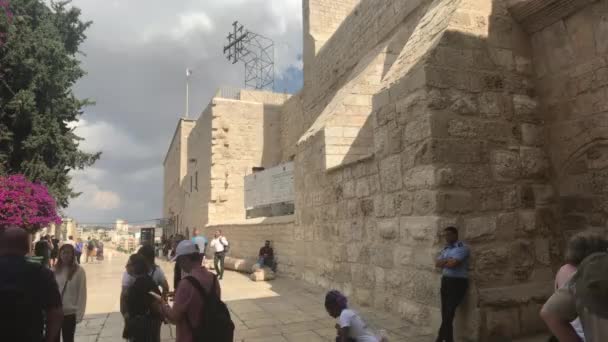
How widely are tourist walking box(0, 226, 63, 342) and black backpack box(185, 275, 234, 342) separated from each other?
0.73 m

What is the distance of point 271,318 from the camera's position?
5.81m

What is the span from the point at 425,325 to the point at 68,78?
48.9 ft

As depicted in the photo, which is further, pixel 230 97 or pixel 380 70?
pixel 230 97

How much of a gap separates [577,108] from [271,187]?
8.66m

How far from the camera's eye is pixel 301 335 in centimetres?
492

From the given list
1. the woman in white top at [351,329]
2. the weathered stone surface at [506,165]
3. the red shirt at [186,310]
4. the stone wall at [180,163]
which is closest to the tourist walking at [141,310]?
the red shirt at [186,310]

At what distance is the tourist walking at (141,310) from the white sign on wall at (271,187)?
25.6 ft

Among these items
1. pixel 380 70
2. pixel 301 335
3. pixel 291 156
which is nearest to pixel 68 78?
pixel 291 156

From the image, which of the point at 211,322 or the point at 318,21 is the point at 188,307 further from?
the point at 318,21

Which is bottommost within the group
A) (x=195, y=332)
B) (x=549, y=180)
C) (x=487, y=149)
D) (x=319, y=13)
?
(x=195, y=332)

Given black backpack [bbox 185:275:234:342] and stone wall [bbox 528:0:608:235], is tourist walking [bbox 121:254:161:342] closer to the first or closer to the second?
black backpack [bbox 185:275:234:342]

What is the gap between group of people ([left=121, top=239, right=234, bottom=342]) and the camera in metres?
2.43

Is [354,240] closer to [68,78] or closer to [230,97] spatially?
[68,78]

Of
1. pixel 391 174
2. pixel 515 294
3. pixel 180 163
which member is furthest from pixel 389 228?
pixel 180 163
